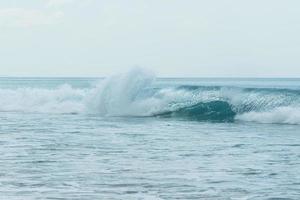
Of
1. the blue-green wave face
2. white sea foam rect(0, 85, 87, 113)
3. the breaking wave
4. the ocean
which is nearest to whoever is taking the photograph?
the ocean

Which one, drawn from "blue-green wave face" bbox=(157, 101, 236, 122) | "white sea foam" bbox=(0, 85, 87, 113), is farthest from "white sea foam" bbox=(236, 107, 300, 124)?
"white sea foam" bbox=(0, 85, 87, 113)

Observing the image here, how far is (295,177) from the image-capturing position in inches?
560

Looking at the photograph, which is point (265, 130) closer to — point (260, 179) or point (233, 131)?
point (233, 131)

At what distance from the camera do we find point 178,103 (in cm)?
4262

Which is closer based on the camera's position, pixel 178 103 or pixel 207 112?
pixel 207 112

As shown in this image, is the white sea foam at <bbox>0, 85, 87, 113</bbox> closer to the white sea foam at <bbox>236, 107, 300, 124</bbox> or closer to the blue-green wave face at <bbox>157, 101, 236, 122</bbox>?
the blue-green wave face at <bbox>157, 101, 236, 122</bbox>

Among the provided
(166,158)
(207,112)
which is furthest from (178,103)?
(166,158)

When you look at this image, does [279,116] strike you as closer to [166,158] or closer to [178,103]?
[178,103]

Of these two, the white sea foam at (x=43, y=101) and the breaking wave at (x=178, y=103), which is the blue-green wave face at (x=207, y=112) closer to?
the breaking wave at (x=178, y=103)

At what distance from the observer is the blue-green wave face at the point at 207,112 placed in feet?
122

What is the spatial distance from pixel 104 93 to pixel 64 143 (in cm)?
2245

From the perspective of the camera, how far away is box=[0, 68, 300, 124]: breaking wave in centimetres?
3575

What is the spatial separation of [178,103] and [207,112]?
4179mm

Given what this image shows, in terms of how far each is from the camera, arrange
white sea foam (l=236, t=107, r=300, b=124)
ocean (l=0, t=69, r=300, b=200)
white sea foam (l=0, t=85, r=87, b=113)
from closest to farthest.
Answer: ocean (l=0, t=69, r=300, b=200) < white sea foam (l=236, t=107, r=300, b=124) < white sea foam (l=0, t=85, r=87, b=113)
